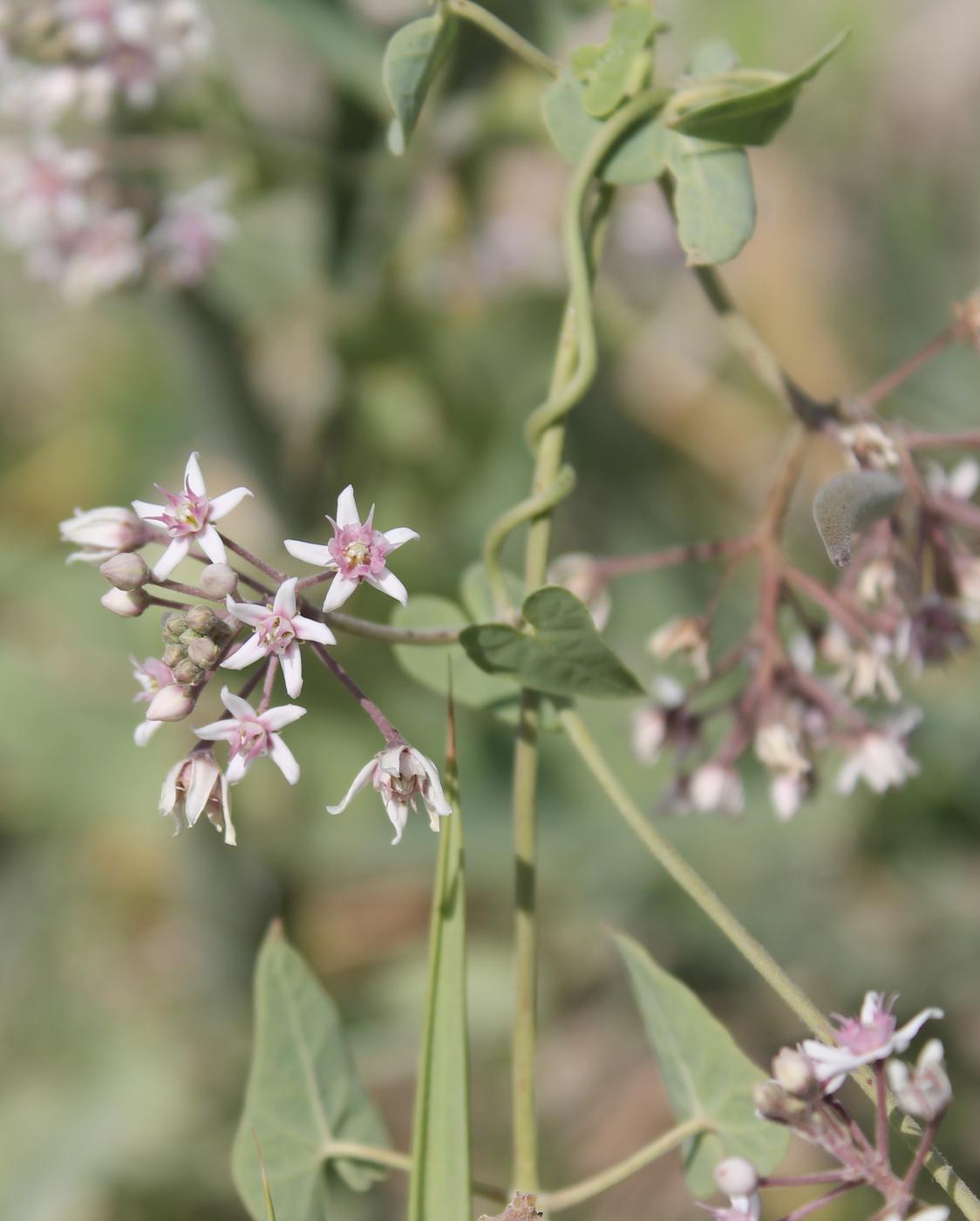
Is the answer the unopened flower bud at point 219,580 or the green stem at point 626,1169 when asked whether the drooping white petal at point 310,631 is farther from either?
the green stem at point 626,1169

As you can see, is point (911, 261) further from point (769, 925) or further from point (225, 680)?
point (225, 680)

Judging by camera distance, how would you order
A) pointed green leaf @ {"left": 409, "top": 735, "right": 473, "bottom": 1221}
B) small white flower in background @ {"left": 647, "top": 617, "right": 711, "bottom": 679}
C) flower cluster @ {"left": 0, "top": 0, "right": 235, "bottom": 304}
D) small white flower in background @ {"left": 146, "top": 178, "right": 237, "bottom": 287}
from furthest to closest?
small white flower in background @ {"left": 146, "top": 178, "right": 237, "bottom": 287} → flower cluster @ {"left": 0, "top": 0, "right": 235, "bottom": 304} → small white flower in background @ {"left": 647, "top": 617, "right": 711, "bottom": 679} → pointed green leaf @ {"left": 409, "top": 735, "right": 473, "bottom": 1221}

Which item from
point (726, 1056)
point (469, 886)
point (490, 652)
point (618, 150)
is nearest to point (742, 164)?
point (618, 150)

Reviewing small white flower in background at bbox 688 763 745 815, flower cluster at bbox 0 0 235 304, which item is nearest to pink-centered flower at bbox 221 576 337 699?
small white flower in background at bbox 688 763 745 815

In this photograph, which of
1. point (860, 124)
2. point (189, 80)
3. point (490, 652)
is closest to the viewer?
point (490, 652)

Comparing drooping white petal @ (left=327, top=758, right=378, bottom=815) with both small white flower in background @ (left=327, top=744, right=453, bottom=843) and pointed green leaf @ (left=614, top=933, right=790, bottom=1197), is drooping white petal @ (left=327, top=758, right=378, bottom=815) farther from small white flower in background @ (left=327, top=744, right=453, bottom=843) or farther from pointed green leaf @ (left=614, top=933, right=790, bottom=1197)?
pointed green leaf @ (left=614, top=933, right=790, bottom=1197)

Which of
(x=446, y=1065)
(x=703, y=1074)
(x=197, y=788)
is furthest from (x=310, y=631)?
(x=703, y=1074)

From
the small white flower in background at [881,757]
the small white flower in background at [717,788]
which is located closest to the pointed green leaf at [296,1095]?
the small white flower in background at [717,788]
